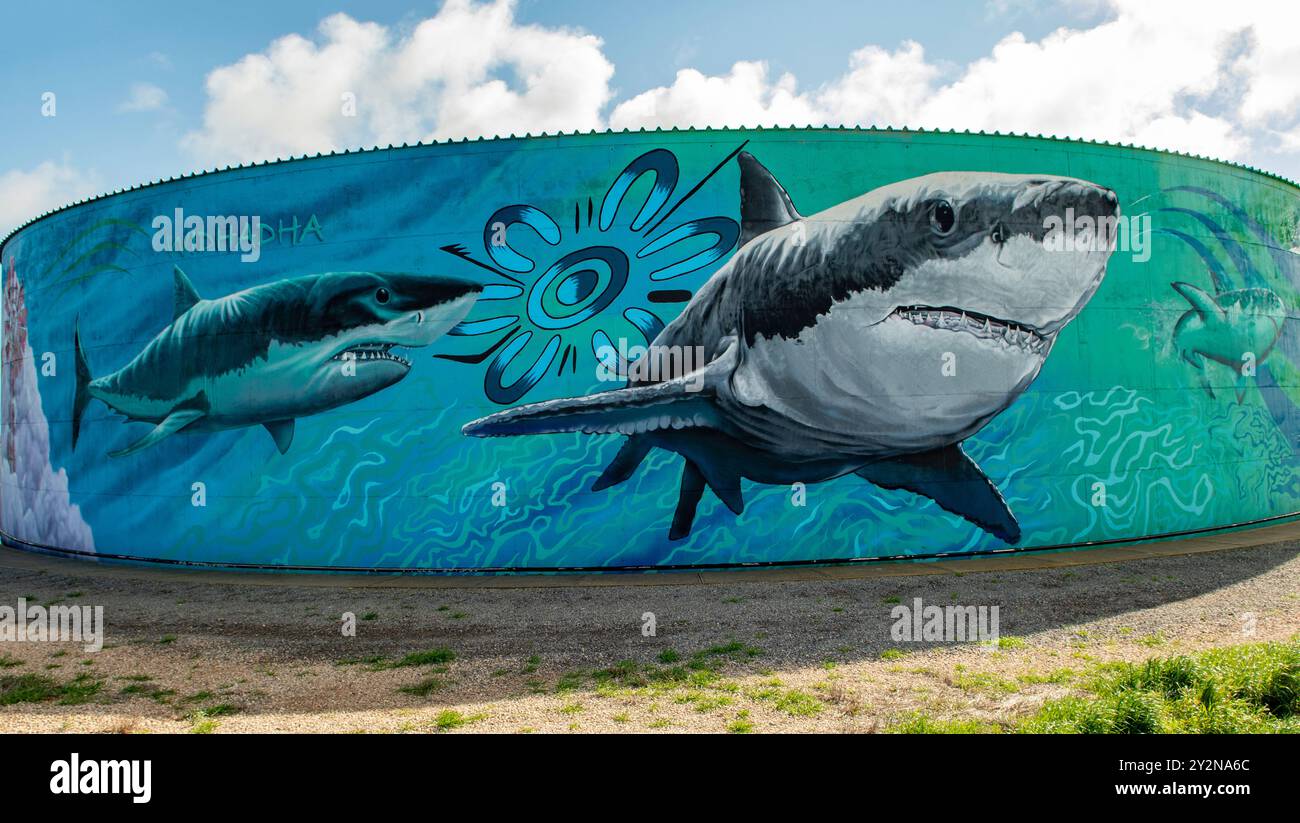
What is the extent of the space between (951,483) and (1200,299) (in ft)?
22.6

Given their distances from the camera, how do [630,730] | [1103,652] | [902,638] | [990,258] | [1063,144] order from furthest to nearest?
[1063,144], [990,258], [902,638], [1103,652], [630,730]

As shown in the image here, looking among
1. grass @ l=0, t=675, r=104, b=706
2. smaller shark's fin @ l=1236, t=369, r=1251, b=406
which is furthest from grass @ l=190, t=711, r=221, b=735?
smaller shark's fin @ l=1236, t=369, r=1251, b=406

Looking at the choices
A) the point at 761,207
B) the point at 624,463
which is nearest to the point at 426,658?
the point at 624,463

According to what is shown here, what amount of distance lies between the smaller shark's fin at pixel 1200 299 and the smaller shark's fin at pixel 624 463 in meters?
10.8

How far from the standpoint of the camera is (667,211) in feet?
41.8

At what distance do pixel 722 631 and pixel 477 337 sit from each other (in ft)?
21.6

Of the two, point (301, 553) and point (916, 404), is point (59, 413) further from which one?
point (916, 404)

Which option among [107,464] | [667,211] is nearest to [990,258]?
[667,211]

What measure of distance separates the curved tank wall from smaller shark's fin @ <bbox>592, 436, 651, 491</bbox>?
4 centimetres

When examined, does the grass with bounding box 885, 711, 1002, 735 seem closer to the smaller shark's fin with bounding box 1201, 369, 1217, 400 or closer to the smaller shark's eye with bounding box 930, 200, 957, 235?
the smaller shark's eye with bounding box 930, 200, 957, 235

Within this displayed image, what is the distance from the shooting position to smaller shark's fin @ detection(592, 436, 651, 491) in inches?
493

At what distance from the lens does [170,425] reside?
1425cm

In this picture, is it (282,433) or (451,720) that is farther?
(282,433)

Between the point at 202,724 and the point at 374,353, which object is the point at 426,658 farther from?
the point at 374,353
